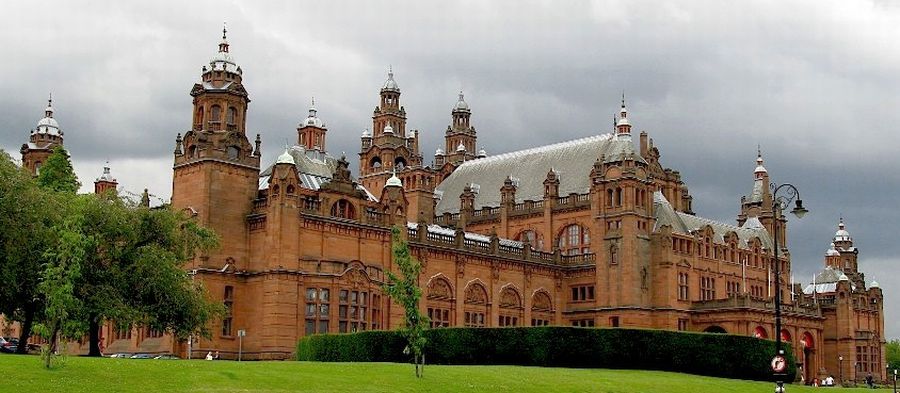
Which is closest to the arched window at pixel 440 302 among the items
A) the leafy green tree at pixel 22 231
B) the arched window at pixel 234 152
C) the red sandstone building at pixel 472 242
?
the red sandstone building at pixel 472 242

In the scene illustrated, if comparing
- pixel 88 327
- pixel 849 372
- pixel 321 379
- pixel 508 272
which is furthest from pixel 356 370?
pixel 849 372

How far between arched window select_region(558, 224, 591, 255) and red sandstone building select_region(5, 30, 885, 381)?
7.4 inches

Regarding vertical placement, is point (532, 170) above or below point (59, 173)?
above

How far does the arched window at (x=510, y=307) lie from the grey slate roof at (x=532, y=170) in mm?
13765

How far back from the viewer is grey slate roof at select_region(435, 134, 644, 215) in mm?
110125

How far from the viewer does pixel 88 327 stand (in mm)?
64125

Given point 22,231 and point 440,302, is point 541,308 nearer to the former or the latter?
point 440,302

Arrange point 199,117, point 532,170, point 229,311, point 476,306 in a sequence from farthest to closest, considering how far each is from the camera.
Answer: point 532,170 → point 476,306 → point 199,117 → point 229,311

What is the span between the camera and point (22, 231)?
5853 centimetres

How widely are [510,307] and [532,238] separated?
12.0m

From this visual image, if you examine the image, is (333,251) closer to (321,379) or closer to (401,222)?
(401,222)

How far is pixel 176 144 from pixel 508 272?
1255 inches

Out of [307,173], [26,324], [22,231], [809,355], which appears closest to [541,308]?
[307,173]

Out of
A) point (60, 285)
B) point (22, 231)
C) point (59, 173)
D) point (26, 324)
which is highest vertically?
point (59, 173)
